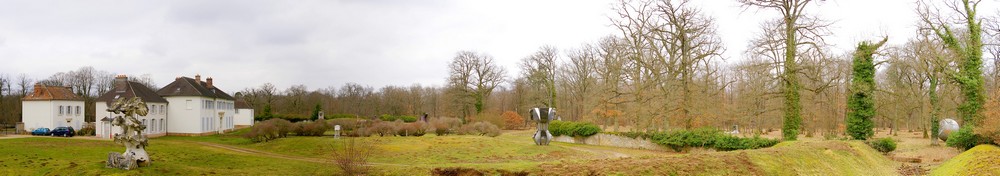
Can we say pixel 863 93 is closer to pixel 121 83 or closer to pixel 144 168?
pixel 144 168

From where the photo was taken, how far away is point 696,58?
29.9 metres

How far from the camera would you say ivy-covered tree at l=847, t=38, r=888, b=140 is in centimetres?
2672

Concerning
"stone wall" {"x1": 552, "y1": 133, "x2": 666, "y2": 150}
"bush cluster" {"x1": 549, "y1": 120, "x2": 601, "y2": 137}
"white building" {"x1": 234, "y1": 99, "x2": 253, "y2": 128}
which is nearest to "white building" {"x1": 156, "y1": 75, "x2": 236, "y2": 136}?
"white building" {"x1": 234, "y1": 99, "x2": 253, "y2": 128}

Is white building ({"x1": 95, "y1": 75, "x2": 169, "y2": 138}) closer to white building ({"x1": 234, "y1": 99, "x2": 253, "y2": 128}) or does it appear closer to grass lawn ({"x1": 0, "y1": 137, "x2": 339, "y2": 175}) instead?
grass lawn ({"x1": 0, "y1": 137, "x2": 339, "y2": 175})

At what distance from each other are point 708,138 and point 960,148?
9.60 metres

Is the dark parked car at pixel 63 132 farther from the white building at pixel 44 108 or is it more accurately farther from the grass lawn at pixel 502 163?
the grass lawn at pixel 502 163

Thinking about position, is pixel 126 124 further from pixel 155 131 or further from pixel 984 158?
pixel 155 131

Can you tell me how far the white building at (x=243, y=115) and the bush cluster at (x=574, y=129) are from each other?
3687cm

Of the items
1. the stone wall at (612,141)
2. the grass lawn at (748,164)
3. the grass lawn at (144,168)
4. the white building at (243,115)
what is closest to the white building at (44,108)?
the grass lawn at (144,168)

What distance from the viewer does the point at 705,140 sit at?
27.5 m

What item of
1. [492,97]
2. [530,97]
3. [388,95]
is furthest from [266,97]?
[530,97]

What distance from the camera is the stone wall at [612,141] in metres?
31.8

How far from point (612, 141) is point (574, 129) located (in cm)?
359

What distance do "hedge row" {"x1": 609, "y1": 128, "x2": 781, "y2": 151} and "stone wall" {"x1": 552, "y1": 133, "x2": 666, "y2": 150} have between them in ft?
1.28
